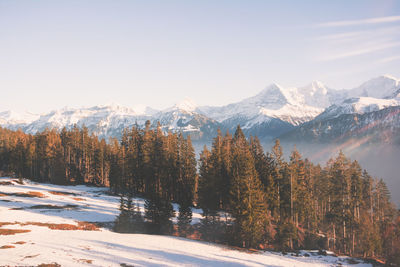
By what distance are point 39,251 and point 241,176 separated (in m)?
24.9

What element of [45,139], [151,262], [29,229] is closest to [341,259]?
[151,262]

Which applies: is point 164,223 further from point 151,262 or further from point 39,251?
point 39,251

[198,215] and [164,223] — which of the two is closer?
[164,223]

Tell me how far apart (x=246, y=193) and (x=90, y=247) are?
66.5 feet

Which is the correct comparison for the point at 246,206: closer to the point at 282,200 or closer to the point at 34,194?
the point at 282,200

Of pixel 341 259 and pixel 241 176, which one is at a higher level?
pixel 241 176

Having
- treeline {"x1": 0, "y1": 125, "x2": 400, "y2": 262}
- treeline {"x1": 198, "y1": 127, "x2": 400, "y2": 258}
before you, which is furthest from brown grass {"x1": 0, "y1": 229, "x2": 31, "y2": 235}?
treeline {"x1": 198, "y1": 127, "x2": 400, "y2": 258}

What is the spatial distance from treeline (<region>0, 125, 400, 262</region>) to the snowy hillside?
4.97 m

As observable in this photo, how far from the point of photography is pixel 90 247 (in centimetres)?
2669

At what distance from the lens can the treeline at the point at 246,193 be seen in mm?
39062

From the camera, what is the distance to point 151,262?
2475 centimetres

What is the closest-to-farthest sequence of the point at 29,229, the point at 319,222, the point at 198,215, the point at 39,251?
the point at 39,251 → the point at 29,229 → the point at 198,215 → the point at 319,222

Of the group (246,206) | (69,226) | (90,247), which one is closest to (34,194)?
(69,226)

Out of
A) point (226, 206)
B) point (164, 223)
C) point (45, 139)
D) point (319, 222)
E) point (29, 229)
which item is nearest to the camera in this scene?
point (29, 229)
